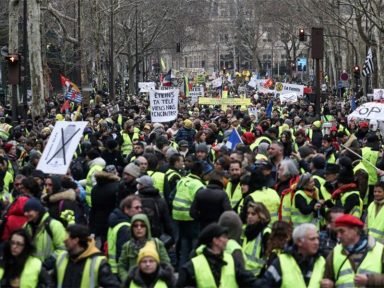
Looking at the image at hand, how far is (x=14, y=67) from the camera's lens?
25812mm

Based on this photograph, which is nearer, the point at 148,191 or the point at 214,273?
the point at 214,273

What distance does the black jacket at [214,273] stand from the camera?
736 centimetres

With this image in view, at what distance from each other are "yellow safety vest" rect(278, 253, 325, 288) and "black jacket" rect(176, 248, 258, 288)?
9.2 inches

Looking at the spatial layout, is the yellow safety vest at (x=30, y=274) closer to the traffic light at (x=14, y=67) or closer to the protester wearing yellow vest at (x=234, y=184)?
the protester wearing yellow vest at (x=234, y=184)

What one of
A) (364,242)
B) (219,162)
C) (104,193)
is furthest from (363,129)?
(364,242)

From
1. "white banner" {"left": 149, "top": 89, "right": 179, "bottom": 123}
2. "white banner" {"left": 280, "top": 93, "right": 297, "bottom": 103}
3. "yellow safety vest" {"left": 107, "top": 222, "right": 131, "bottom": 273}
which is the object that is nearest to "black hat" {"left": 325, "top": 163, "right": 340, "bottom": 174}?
"yellow safety vest" {"left": 107, "top": 222, "right": 131, "bottom": 273}

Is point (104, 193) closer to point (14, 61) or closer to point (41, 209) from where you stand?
point (41, 209)

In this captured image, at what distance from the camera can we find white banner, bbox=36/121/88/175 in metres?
11.4

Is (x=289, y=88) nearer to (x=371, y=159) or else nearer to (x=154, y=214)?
(x=371, y=159)

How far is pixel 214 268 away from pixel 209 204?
3.02 metres

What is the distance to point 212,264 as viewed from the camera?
7422 millimetres

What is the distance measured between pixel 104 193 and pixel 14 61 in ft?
49.0

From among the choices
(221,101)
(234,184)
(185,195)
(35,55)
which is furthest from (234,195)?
(35,55)

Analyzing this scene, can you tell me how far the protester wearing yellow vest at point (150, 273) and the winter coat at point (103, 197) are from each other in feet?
12.9
